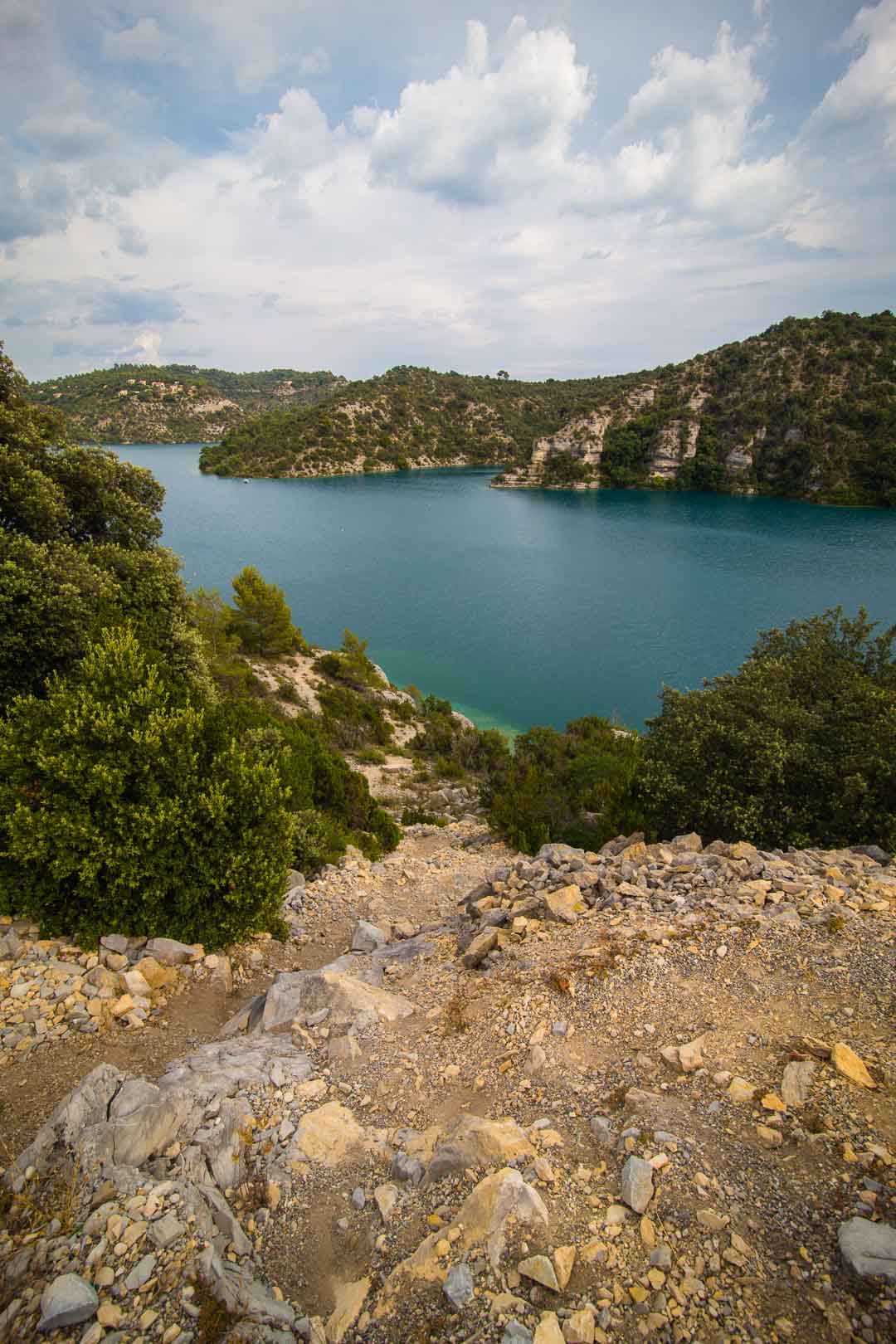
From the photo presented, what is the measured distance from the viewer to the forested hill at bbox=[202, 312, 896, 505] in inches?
3361

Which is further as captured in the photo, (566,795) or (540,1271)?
(566,795)

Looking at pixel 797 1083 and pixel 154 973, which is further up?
pixel 797 1083

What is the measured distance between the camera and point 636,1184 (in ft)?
13.6

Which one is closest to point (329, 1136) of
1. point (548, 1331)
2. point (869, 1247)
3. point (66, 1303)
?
point (66, 1303)

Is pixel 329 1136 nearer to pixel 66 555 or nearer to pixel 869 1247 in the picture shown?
pixel 869 1247

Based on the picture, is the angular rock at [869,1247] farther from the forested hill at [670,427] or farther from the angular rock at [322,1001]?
the forested hill at [670,427]

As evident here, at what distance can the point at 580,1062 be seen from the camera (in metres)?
5.71

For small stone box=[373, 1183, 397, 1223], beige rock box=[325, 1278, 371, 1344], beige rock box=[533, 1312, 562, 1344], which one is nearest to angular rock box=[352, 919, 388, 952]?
small stone box=[373, 1183, 397, 1223]

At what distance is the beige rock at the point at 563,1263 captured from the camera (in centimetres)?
366

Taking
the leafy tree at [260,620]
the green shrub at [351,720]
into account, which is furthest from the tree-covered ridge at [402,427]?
the green shrub at [351,720]

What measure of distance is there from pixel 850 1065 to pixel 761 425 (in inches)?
4274

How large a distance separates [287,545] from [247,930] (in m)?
61.5

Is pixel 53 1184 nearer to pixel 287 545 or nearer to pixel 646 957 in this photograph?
pixel 646 957

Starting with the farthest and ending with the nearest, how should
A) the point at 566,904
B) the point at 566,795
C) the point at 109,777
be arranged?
the point at 566,795
the point at 566,904
the point at 109,777
